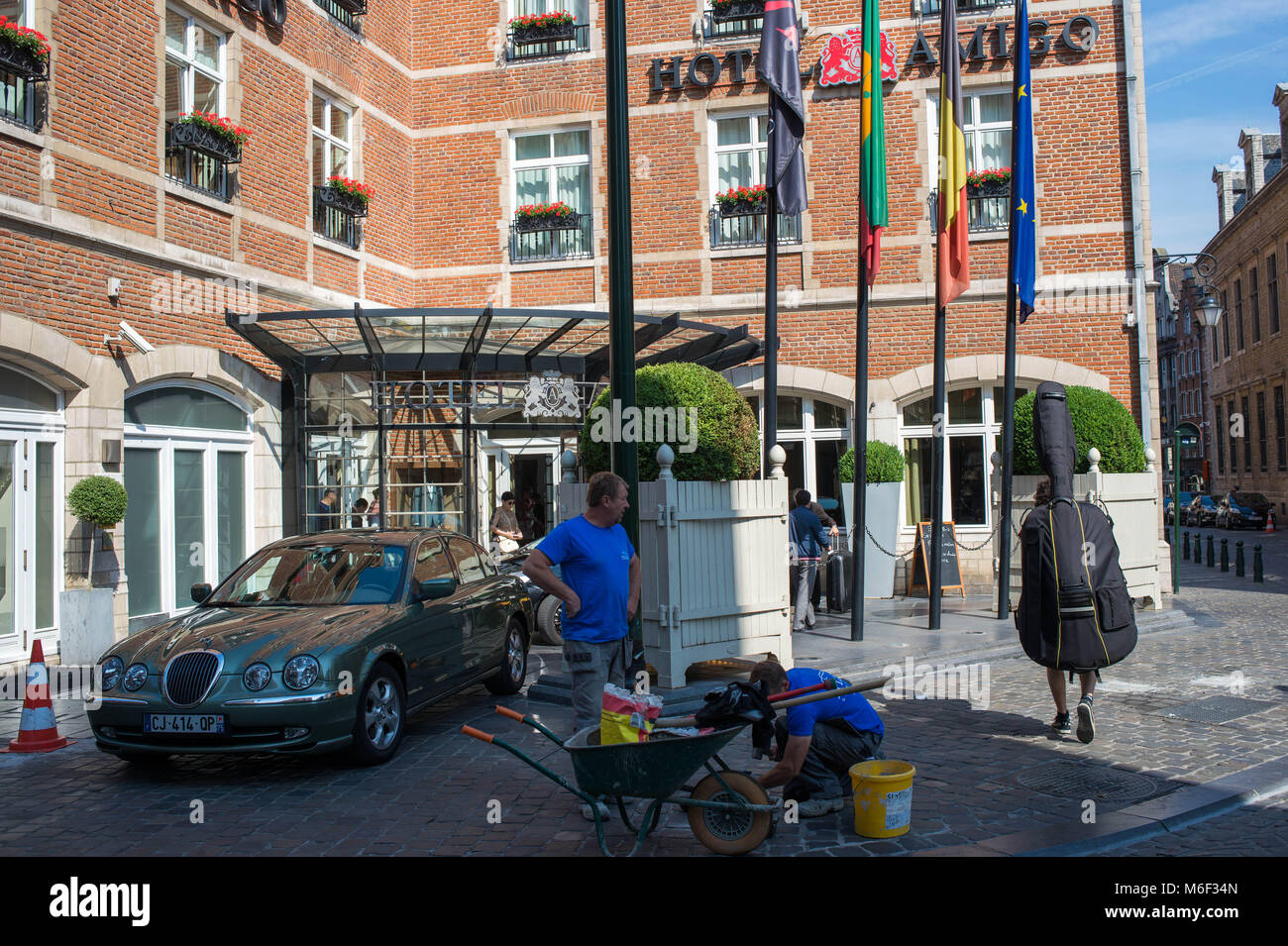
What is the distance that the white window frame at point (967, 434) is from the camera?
1529 cm

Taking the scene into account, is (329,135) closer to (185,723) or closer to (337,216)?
(337,216)

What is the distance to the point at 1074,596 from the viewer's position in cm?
647

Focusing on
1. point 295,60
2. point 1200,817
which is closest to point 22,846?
point 1200,817

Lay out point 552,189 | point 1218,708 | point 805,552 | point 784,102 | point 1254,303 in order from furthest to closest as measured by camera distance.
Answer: point 1254,303 < point 552,189 < point 805,552 < point 784,102 < point 1218,708

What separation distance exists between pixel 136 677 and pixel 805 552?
7.64 meters

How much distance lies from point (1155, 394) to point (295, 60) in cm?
1312

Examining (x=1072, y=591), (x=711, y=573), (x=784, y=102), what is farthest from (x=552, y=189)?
(x=1072, y=591)

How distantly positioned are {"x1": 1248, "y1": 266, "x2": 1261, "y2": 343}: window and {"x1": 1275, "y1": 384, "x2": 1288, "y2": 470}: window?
12.3 ft

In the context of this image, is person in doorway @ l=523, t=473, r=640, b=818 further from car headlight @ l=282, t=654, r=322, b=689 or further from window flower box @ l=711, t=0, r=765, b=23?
window flower box @ l=711, t=0, r=765, b=23

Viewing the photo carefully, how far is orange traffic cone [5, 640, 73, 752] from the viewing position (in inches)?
277

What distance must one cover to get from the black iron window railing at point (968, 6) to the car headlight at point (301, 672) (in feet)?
45.2

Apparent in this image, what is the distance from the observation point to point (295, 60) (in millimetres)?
14430

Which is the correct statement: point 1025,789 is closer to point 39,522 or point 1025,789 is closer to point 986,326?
point 39,522

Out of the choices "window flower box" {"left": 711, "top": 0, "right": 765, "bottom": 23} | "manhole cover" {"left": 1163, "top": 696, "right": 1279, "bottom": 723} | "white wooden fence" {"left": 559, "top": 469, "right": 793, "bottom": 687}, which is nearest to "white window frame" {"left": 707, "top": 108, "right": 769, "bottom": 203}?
"window flower box" {"left": 711, "top": 0, "right": 765, "bottom": 23}
